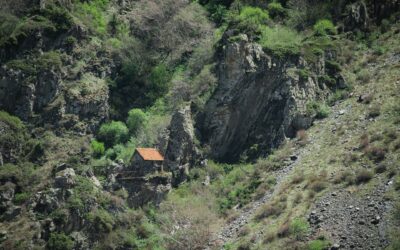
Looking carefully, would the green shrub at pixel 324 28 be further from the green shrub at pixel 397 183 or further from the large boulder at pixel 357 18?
the green shrub at pixel 397 183

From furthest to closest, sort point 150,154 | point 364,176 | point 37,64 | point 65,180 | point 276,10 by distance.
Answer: point 276,10 → point 37,64 → point 150,154 → point 65,180 → point 364,176

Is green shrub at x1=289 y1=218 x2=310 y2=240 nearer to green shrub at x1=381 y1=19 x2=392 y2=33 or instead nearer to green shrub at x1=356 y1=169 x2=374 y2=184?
green shrub at x1=356 y1=169 x2=374 y2=184

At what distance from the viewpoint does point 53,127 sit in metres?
58.2

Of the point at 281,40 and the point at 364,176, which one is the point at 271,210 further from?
the point at 281,40

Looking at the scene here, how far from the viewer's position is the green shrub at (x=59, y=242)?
4775 cm

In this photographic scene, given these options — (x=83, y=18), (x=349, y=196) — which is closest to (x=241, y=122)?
(x=349, y=196)

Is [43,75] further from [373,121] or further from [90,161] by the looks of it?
[373,121]

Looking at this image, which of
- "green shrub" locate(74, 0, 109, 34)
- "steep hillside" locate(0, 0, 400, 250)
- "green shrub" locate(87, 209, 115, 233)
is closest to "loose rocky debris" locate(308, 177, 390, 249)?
"steep hillside" locate(0, 0, 400, 250)

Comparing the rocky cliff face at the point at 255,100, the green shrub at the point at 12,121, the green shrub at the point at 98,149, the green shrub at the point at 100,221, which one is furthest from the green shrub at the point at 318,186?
the green shrub at the point at 12,121

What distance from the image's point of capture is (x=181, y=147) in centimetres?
5553

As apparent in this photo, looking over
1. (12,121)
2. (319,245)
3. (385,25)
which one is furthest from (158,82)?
(319,245)

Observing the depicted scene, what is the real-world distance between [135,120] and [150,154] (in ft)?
22.6

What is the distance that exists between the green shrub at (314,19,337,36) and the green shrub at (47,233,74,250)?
2951cm

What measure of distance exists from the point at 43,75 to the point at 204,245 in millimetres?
21747
